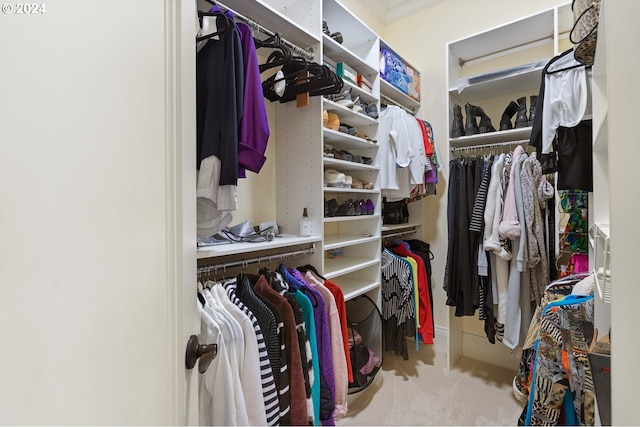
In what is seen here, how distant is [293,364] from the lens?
1.26 m

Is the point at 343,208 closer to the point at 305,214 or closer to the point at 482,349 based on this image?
the point at 305,214

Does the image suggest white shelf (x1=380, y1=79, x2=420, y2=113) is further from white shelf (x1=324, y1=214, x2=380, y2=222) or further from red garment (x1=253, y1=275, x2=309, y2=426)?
red garment (x1=253, y1=275, x2=309, y2=426)

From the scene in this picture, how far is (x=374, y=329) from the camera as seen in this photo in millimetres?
2115

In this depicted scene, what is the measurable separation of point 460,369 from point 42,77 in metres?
2.82

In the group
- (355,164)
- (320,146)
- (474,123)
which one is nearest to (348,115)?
(355,164)

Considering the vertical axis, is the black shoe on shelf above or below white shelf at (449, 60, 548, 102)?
below

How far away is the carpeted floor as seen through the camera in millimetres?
1755

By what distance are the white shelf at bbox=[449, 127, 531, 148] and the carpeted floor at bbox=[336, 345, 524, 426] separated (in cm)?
178

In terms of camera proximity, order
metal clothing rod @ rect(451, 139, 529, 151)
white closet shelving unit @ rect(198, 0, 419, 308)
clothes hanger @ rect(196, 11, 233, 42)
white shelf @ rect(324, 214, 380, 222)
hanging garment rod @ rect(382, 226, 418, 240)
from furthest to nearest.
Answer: hanging garment rod @ rect(382, 226, 418, 240), metal clothing rod @ rect(451, 139, 529, 151), white shelf @ rect(324, 214, 380, 222), white closet shelving unit @ rect(198, 0, 419, 308), clothes hanger @ rect(196, 11, 233, 42)

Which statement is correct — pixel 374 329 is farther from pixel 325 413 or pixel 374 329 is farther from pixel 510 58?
pixel 510 58

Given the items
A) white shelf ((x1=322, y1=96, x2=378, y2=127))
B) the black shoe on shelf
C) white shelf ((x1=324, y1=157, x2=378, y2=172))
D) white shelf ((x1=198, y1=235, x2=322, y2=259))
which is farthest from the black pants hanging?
white shelf ((x1=198, y1=235, x2=322, y2=259))

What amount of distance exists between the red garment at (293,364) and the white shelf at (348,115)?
1.11 metres

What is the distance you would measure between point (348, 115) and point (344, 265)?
3.30ft

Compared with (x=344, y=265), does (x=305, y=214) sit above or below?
above
